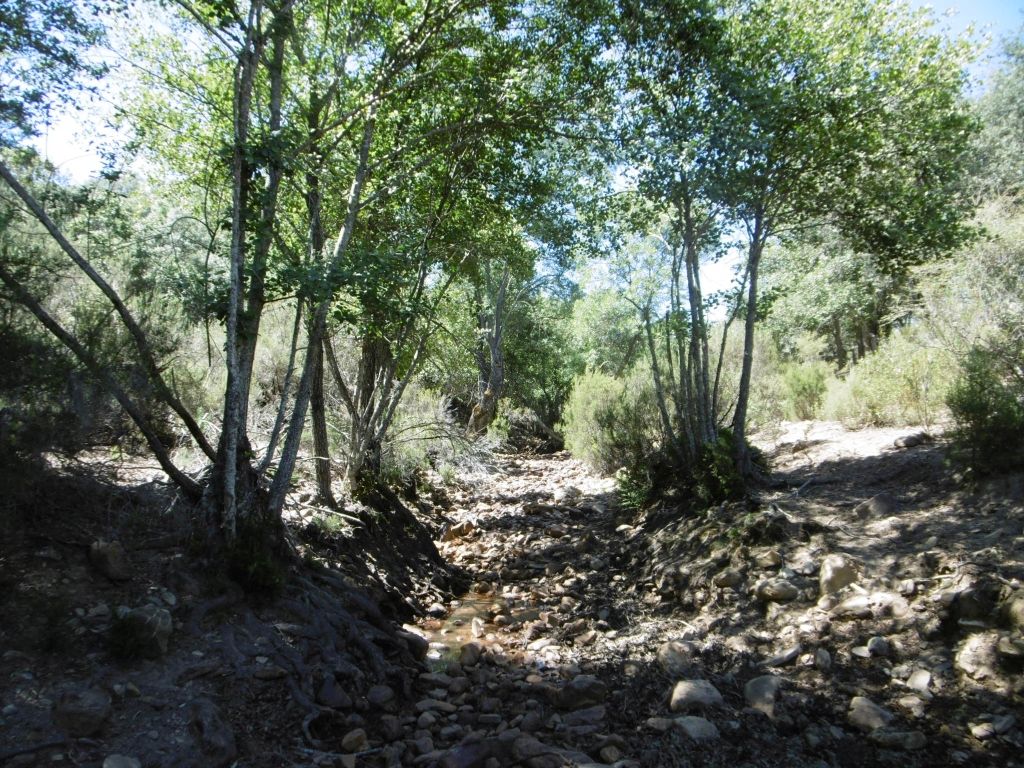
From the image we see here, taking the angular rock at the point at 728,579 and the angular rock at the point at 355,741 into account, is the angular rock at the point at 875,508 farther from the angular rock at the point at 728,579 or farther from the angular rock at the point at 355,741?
the angular rock at the point at 355,741

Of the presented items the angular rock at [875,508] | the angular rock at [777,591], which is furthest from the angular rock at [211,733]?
the angular rock at [875,508]

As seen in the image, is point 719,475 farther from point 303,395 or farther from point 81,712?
point 81,712

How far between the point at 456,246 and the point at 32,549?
5.76 meters

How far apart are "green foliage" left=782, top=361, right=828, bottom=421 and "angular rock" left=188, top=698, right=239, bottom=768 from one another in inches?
538

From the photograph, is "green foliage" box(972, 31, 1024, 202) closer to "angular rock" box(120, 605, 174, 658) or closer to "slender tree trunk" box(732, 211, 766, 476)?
"slender tree trunk" box(732, 211, 766, 476)

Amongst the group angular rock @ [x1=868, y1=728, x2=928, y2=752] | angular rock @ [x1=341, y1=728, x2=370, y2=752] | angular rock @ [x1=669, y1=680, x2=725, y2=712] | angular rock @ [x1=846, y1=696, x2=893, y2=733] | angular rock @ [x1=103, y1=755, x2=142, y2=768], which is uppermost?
angular rock @ [x1=103, y1=755, x2=142, y2=768]

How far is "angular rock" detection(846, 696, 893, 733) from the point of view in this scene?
404 cm

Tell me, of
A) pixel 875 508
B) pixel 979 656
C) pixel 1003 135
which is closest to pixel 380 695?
pixel 979 656

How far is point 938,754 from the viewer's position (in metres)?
3.70

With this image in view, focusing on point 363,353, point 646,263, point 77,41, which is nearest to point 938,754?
point 77,41

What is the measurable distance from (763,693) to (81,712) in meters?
4.17

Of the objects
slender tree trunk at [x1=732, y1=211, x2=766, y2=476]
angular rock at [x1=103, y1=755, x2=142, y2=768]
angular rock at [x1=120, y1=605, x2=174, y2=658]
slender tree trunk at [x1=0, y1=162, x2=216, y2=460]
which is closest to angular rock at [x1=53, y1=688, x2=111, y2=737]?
angular rock at [x1=103, y1=755, x2=142, y2=768]

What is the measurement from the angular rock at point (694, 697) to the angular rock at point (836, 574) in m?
1.49

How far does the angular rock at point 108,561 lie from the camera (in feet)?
14.4
